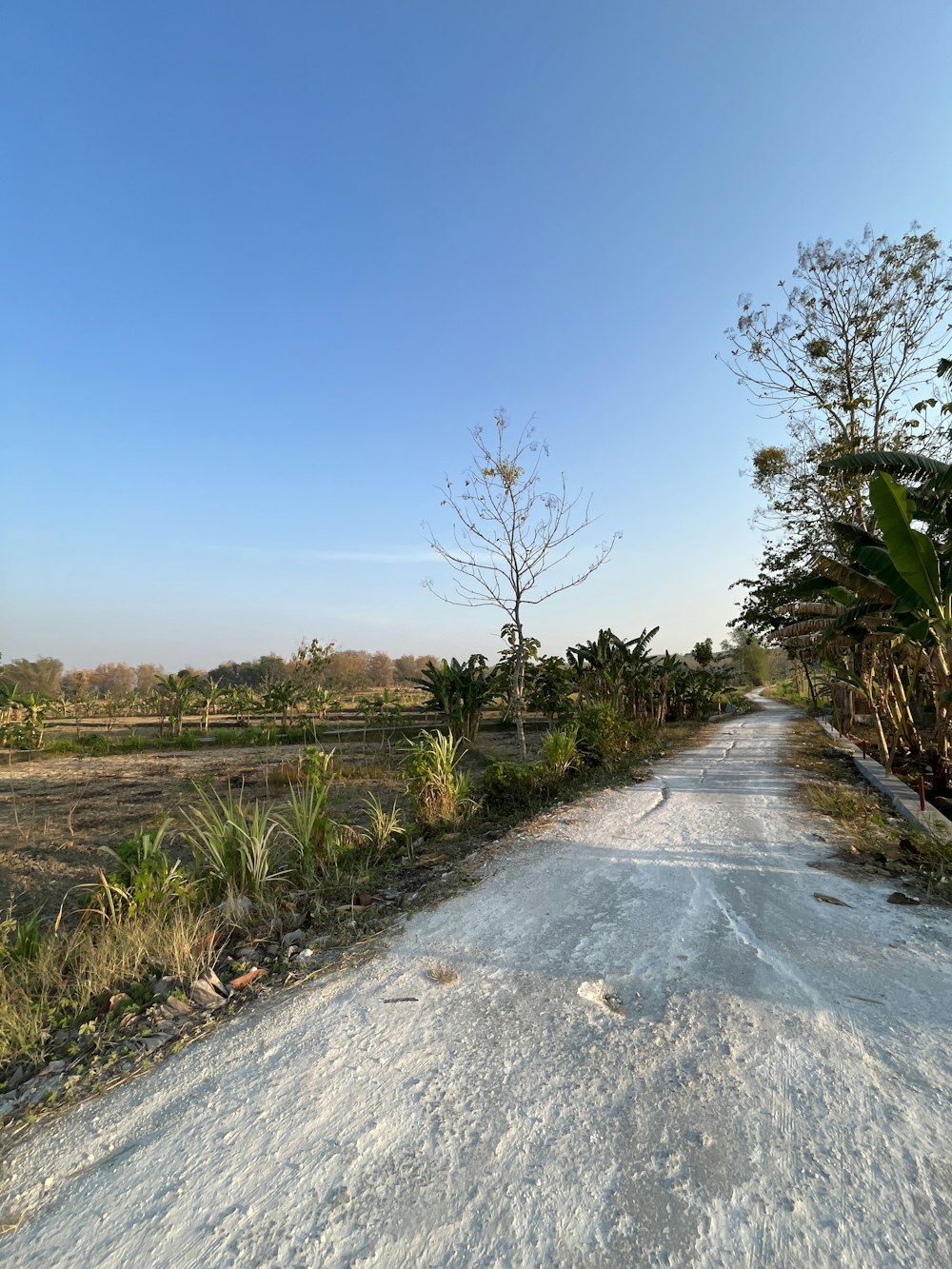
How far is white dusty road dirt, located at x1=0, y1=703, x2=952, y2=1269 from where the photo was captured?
148 centimetres

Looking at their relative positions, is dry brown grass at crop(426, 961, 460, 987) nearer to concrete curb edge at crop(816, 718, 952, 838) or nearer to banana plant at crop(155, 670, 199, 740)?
concrete curb edge at crop(816, 718, 952, 838)

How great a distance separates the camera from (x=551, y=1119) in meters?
1.87

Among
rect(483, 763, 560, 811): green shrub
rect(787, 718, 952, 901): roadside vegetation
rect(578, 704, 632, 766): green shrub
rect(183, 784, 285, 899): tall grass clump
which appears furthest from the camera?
rect(578, 704, 632, 766): green shrub

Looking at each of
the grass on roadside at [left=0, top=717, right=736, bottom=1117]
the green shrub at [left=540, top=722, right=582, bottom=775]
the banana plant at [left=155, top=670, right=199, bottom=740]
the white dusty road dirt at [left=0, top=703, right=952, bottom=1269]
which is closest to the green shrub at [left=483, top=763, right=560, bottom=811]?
the green shrub at [left=540, top=722, right=582, bottom=775]

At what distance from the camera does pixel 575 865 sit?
14.4 feet

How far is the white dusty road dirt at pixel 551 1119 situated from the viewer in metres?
1.48

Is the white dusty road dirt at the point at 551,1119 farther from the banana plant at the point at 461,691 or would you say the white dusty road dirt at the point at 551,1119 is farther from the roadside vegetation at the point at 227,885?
the banana plant at the point at 461,691

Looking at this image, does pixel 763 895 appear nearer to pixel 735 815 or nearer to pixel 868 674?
pixel 735 815

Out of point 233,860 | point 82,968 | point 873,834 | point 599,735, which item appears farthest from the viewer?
point 599,735

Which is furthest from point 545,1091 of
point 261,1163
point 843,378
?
point 843,378

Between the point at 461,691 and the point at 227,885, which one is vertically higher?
the point at 461,691

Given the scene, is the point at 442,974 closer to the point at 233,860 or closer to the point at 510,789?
the point at 233,860

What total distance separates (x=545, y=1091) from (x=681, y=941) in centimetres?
137

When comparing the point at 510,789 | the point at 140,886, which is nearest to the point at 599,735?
the point at 510,789
